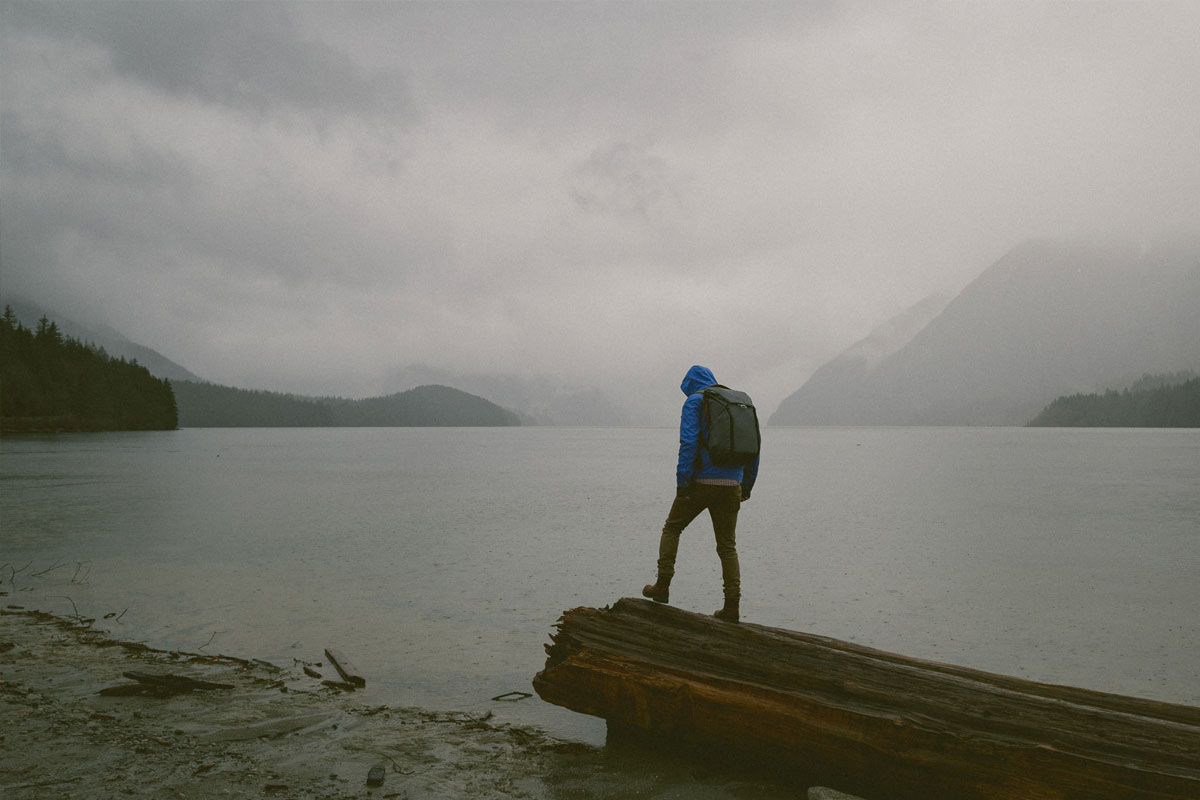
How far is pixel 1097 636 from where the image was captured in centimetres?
1236

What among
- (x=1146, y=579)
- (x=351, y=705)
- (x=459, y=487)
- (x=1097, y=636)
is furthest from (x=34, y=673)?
(x=459, y=487)

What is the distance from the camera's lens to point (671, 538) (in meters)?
8.91

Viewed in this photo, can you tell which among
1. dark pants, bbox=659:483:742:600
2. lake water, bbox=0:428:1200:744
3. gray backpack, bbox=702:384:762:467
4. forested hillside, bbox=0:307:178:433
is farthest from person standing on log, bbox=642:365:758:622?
forested hillside, bbox=0:307:178:433

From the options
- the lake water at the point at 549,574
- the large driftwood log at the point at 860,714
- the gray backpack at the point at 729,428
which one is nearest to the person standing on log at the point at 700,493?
the gray backpack at the point at 729,428

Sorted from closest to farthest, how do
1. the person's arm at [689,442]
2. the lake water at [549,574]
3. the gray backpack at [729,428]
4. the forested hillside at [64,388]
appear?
the gray backpack at [729,428] < the person's arm at [689,442] < the lake water at [549,574] < the forested hillside at [64,388]

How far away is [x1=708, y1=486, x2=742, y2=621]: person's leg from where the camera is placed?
849 cm

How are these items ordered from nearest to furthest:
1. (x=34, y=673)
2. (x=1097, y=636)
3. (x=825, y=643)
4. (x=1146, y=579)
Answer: (x=825, y=643), (x=34, y=673), (x=1097, y=636), (x=1146, y=579)

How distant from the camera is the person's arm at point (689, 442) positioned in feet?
27.8

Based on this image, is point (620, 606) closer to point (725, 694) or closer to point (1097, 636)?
point (725, 694)

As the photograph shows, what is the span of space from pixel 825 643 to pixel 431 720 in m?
4.62

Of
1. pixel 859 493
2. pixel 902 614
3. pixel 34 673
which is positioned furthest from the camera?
pixel 859 493

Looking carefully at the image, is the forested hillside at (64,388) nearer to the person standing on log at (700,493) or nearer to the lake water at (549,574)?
the lake water at (549,574)

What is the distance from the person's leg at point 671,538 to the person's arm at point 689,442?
17 centimetres

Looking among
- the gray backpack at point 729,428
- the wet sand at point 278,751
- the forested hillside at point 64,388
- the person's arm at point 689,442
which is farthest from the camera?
the forested hillside at point 64,388
